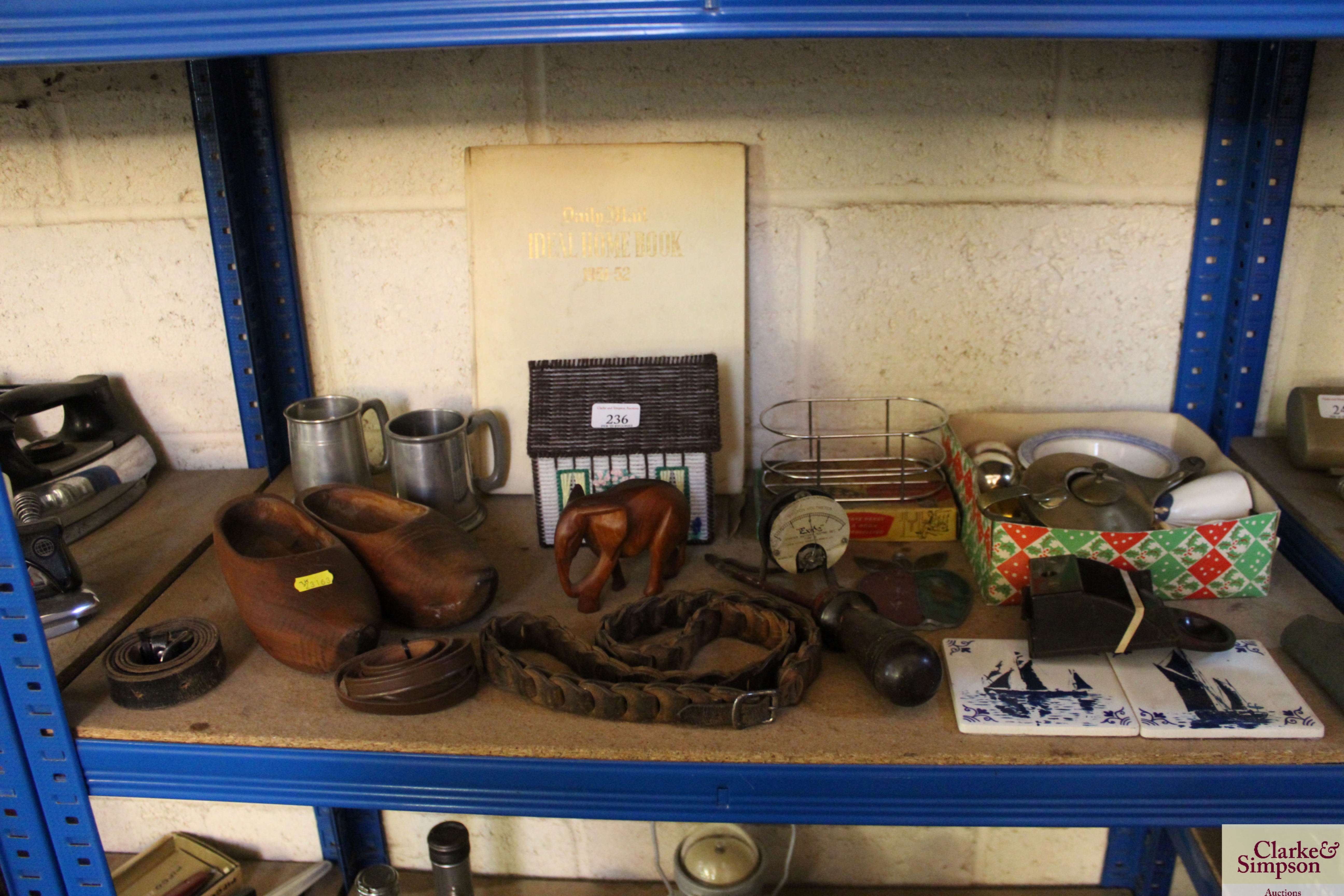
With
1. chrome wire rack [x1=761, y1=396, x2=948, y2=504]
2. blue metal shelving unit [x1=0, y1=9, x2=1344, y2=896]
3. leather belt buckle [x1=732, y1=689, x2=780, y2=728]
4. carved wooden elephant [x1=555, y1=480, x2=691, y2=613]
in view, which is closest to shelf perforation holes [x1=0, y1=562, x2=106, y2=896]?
blue metal shelving unit [x1=0, y1=9, x2=1344, y2=896]

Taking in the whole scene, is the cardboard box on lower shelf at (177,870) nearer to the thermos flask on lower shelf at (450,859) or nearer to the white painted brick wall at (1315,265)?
the thermos flask on lower shelf at (450,859)

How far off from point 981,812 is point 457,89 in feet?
2.97

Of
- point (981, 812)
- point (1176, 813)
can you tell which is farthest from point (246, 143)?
point (1176, 813)

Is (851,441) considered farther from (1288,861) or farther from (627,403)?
(1288,861)

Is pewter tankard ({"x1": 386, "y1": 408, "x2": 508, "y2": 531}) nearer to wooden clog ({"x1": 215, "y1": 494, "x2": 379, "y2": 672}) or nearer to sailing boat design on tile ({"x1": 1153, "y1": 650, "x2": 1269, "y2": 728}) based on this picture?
wooden clog ({"x1": 215, "y1": 494, "x2": 379, "y2": 672})

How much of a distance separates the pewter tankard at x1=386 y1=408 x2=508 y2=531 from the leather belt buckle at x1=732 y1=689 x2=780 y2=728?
0.43 m

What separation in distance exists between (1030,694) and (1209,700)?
140 mm

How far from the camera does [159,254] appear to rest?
1.18 metres

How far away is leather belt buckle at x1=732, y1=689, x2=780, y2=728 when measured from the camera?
782mm

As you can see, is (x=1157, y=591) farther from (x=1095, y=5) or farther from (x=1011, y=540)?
(x=1095, y=5)

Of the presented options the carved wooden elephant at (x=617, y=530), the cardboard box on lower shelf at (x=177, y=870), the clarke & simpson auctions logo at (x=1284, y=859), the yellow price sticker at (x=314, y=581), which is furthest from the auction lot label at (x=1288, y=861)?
the cardboard box on lower shelf at (x=177, y=870)

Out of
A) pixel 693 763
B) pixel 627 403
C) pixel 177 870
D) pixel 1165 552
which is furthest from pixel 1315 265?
pixel 177 870

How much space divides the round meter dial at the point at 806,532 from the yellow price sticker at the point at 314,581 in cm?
40

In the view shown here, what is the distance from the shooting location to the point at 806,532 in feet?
3.13
